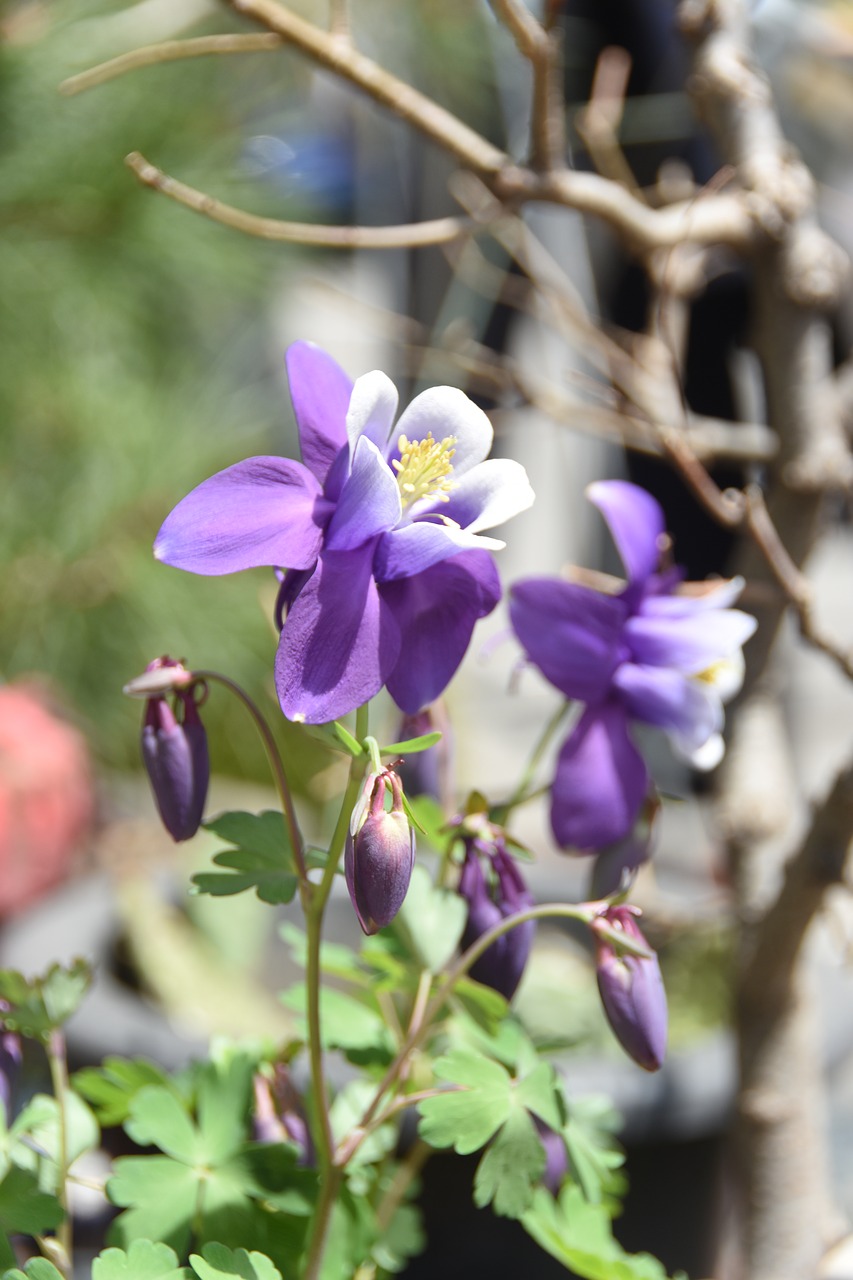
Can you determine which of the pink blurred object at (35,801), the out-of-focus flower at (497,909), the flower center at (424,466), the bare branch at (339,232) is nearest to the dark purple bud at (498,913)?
the out-of-focus flower at (497,909)

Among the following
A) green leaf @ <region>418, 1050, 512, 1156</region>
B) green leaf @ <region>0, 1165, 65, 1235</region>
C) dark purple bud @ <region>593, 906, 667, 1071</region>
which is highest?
dark purple bud @ <region>593, 906, 667, 1071</region>

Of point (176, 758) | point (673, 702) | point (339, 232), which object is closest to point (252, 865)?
point (176, 758)

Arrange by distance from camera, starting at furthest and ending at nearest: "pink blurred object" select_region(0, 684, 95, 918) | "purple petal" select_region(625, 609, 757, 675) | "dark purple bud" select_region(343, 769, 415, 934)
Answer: "pink blurred object" select_region(0, 684, 95, 918)
"purple petal" select_region(625, 609, 757, 675)
"dark purple bud" select_region(343, 769, 415, 934)

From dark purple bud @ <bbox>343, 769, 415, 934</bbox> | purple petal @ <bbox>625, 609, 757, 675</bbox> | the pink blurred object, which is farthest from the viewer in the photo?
the pink blurred object

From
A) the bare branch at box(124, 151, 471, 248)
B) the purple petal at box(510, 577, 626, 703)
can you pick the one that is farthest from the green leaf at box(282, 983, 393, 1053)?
the bare branch at box(124, 151, 471, 248)

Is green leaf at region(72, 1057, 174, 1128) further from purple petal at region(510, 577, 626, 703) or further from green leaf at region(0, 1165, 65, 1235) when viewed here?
purple petal at region(510, 577, 626, 703)

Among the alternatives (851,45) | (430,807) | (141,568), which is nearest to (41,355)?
(141,568)
